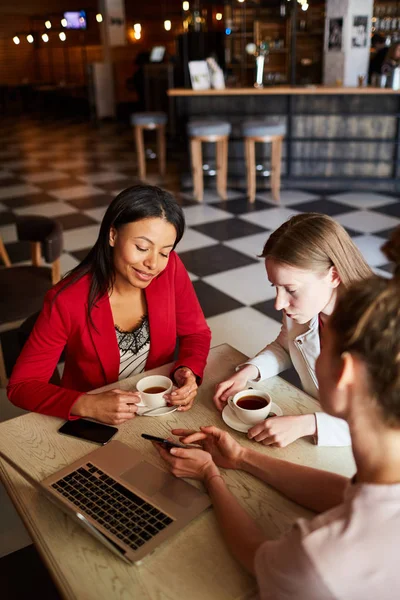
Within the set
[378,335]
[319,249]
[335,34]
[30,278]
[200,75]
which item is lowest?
[30,278]

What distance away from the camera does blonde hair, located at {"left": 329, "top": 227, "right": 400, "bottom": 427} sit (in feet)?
2.18

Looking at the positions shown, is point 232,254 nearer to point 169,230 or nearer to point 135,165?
point 169,230

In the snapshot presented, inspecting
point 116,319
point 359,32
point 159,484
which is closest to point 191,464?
point 159,484

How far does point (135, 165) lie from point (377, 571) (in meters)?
7.21

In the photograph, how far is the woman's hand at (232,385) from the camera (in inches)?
53.6

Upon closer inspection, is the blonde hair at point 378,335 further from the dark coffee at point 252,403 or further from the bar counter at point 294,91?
the bar counter at point 294,91

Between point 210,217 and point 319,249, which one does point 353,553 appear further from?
point 210,217

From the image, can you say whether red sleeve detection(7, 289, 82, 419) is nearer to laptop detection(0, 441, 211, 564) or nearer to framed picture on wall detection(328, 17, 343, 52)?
laptop detection(0, 441, 211, 564)

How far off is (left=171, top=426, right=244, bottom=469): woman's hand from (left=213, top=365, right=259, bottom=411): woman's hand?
14 cm

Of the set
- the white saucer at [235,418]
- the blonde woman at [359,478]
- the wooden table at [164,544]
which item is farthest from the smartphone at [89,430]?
the blonde woman at [359,478]

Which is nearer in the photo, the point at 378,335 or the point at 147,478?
the point at 378,335

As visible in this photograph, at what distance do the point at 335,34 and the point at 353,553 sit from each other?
692 cm

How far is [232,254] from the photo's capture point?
164 inches

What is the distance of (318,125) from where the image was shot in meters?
5.89
